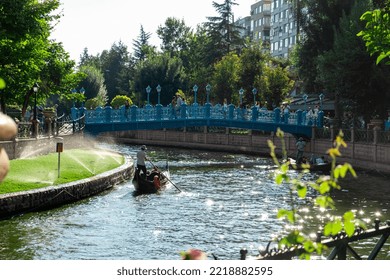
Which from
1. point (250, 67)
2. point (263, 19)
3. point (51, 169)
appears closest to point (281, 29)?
point (263, 19)

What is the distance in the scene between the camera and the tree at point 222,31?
79.1m

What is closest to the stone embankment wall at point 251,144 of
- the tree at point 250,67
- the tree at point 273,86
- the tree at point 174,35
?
the tree at point 273,86

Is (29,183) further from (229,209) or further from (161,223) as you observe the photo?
(229,209)

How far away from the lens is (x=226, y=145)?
61.9m

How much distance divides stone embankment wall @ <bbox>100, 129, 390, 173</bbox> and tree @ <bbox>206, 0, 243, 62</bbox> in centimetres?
1420

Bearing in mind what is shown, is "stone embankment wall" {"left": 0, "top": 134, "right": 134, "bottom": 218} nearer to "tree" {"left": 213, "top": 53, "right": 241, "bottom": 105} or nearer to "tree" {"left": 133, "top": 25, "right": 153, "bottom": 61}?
"tree" {"left": 213, "top": 53, "right": 241, "bottom": 105}

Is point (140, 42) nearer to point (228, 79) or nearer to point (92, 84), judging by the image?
point (92, 84)

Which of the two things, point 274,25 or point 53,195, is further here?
point 274,25

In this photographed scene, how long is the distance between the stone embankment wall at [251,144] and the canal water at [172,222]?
23.1 feet

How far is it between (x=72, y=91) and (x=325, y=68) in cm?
1974

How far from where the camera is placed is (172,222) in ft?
67.3

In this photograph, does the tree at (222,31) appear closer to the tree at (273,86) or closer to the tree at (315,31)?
the tree at (273,86)

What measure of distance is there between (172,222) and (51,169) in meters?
8.89
